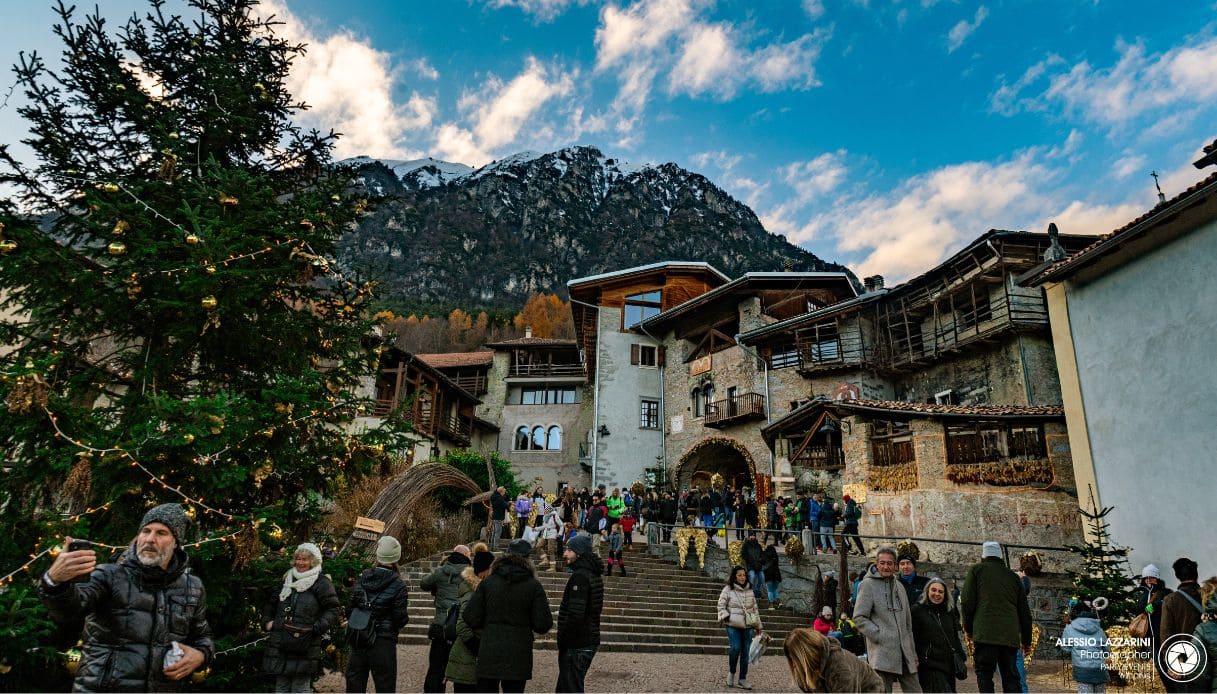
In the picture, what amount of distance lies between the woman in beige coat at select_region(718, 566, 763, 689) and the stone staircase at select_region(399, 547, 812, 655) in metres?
2.90

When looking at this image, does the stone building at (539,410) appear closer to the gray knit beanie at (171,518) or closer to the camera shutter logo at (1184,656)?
the camera shutter logo at (1184,656)

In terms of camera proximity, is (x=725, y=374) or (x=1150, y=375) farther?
(x=725, y=374)

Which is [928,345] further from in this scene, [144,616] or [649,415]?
[144,616]

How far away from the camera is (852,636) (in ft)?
25.3

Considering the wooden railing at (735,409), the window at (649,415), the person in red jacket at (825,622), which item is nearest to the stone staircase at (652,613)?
the person in red jacket at (825,622)

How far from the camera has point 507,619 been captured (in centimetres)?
461

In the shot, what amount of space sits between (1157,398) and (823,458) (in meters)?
11.3

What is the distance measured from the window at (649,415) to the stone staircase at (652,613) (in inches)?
707

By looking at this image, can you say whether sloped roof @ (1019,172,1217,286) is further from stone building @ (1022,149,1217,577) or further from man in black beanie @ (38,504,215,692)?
man in black beanie @ (38,504,215,692)

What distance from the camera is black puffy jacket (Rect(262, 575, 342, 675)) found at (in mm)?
4633

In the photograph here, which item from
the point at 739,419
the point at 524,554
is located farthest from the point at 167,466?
the point at 739,419

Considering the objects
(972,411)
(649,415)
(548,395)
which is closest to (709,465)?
(649,415)

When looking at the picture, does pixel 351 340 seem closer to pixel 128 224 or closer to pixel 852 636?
pixel 128 224

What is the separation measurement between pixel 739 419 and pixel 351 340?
75.0ft
